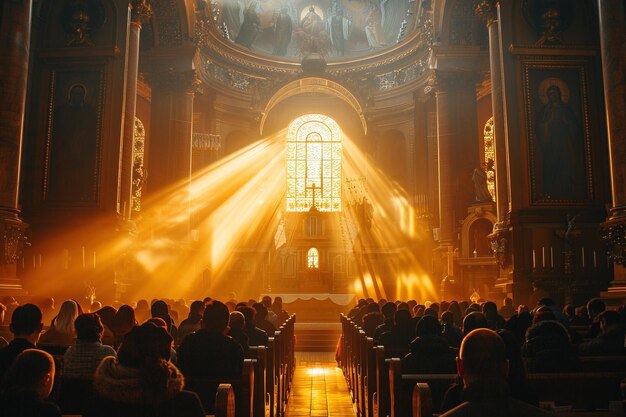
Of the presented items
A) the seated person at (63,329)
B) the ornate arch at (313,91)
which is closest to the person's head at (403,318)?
the seated person at (63,329)

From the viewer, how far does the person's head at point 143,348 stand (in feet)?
8.44

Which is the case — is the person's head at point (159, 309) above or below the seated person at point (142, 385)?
above

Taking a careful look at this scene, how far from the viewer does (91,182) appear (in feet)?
41.6

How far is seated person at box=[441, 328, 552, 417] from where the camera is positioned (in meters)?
2.07

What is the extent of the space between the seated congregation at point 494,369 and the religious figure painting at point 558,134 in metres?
5.30

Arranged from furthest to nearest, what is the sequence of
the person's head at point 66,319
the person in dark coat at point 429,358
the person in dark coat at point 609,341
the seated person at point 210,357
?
1. the person's head at point 66,319
2. the person in dark coat at point 609,341
3. the person in dark coat at point 429,358
4. the seated person at point 210,357

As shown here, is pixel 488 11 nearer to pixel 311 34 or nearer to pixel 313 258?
pixel 313 258

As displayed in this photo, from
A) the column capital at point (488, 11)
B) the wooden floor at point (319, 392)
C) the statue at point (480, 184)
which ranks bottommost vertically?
the wooden floor at point (319, 392)

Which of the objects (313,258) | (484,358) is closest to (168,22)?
(313,258)

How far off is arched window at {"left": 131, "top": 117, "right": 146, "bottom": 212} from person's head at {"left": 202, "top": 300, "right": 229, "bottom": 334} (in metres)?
14.3

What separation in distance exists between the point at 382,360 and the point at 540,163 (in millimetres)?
8846

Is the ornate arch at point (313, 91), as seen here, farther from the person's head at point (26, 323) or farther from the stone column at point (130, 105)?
the person's head at point (26, 323)

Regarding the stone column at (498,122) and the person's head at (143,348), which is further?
the stone column at (498,122)

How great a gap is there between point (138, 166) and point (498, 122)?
11.7 m
